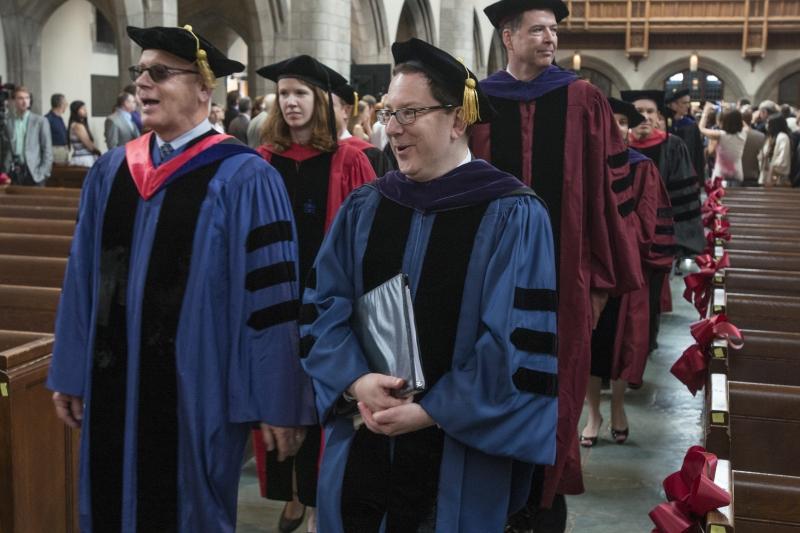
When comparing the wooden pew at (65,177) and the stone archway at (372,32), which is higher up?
the stone archway at (372,32)

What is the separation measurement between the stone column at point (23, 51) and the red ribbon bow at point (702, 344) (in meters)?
14.2

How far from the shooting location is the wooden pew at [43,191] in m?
8.21

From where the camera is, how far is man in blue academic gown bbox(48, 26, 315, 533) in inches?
101

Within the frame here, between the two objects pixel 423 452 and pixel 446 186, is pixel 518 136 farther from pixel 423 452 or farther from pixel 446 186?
pixel 423 452

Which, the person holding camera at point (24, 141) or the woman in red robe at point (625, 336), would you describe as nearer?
the woman in red robe at point (625, 336)

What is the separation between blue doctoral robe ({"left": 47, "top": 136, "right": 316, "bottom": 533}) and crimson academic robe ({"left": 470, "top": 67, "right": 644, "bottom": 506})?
3.19 ft

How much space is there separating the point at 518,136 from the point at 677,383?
3343mm

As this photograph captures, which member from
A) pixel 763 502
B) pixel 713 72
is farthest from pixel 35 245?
pixel 713 72

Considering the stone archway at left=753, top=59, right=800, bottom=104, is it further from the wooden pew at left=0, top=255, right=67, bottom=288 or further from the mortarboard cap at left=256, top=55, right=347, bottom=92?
the mortarboard cap at left=256, top=55, right=347, bottom=92

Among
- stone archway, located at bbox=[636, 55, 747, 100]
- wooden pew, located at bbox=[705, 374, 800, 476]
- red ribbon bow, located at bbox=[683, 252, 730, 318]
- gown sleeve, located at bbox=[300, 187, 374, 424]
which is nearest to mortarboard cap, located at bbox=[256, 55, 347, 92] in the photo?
gown sleeve, located at bbox=[300, 187, 374, 424]

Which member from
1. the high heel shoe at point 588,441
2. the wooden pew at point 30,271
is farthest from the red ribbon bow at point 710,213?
the wooden pew at point 30,271

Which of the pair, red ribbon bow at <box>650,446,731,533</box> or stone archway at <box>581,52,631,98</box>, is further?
stone archway at <box>581,52,631,98</box>

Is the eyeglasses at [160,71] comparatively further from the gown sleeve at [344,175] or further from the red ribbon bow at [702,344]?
the red ribbon bow at [702,344]

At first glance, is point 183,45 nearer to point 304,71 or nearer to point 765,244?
point 304,71
